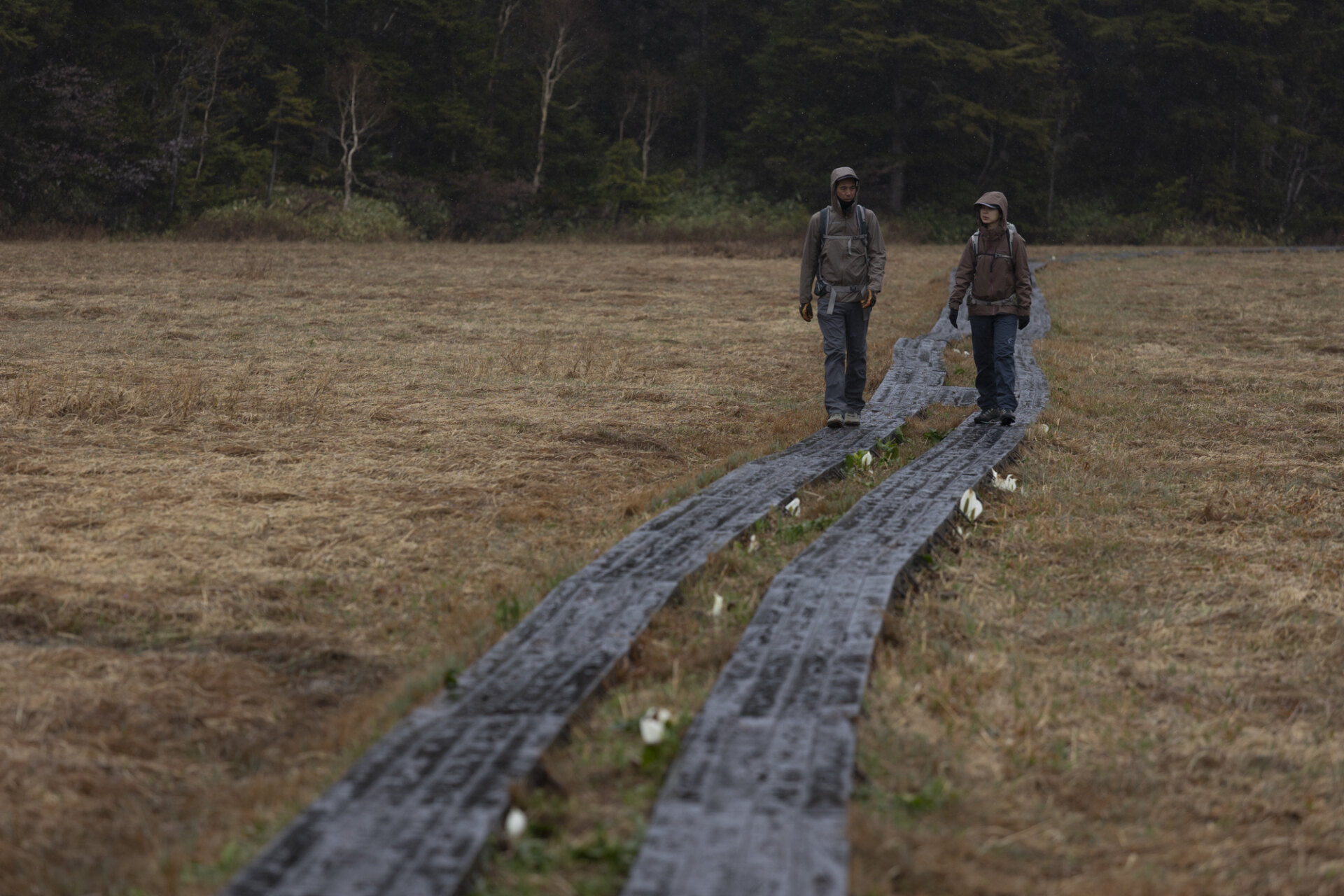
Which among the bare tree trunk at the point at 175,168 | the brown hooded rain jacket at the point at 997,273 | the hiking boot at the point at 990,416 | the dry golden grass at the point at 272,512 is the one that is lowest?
the dry golden grass at the point at 272,512

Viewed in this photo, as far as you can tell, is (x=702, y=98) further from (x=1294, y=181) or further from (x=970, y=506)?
(x=970, y=506)

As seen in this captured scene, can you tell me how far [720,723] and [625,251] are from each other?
91.5ft

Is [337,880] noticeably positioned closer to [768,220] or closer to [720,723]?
[720,723]

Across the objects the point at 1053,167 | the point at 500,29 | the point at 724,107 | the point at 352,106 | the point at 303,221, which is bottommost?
the point at 303,221

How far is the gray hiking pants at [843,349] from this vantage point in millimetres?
8453

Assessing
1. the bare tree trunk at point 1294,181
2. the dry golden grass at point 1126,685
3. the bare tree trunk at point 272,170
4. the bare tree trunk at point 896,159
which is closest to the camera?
the dry golden grass at point 1126,685

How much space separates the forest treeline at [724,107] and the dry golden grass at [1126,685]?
28.5 metres

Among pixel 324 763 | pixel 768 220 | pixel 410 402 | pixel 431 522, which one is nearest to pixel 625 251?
pixel 768 220

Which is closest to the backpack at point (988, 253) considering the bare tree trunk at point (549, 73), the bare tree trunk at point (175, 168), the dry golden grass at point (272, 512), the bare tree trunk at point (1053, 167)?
the dry golden grass at point (272, 512)

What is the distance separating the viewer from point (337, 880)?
2.65 m

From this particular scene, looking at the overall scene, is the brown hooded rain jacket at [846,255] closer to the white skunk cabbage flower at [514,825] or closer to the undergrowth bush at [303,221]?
the white skunk cabbage flower at [514,825]

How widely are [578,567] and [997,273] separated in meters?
4.48

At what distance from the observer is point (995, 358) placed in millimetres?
8578

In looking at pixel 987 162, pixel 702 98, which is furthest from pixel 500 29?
pixel 987 162
